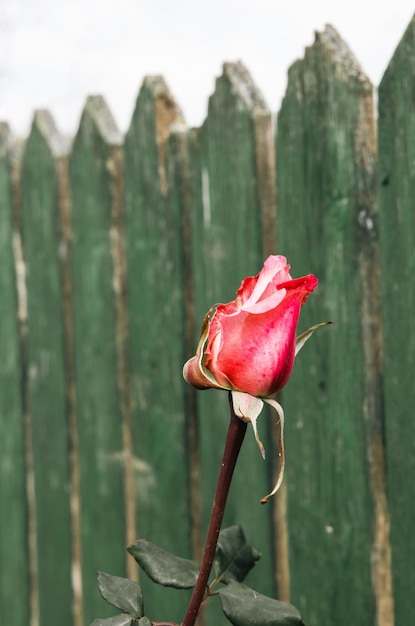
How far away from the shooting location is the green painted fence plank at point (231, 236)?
1552 millimetres

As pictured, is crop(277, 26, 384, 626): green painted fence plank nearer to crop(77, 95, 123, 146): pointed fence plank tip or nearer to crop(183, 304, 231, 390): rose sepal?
crop(77, 95, 123, 146): pointed fence plank tip

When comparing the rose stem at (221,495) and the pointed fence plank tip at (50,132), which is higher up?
the pointed fence plank tip at (50,132)

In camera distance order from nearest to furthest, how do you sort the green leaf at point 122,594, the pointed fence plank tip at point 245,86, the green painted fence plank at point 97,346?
1. the green leaf at point 122,594
2. the pointed fence plank tip at point 245,86
3. the green painted fence plank at point 97,346

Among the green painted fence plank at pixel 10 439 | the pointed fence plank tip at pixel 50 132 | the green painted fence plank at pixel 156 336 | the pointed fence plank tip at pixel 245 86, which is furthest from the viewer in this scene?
the green painted fence plank at pixel 10 439

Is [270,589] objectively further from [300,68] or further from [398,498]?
[300,68]

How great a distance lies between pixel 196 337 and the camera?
1.67m

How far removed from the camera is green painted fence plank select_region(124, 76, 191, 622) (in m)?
1.72

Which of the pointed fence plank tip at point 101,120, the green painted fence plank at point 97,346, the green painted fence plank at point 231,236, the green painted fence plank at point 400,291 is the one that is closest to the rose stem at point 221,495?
the green painted fence plank at point 400,291

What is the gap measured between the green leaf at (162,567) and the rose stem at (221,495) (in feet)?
0.28

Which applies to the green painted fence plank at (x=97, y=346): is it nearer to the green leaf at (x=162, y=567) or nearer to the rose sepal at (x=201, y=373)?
the green leaf at (x=162, y=567)

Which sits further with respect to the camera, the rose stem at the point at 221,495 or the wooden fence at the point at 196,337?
the wooden fence at the point at 196,337

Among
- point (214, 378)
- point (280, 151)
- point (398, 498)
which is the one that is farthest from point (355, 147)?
point (214, 378)

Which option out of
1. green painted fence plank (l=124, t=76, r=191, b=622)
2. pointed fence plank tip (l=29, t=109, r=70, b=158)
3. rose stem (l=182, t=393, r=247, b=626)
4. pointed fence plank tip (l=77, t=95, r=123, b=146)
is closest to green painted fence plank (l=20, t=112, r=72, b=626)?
pointed fence plank tip (l=29, t=109, r=70, b=158)

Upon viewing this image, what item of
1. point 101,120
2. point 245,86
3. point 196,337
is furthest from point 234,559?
point 101,120
